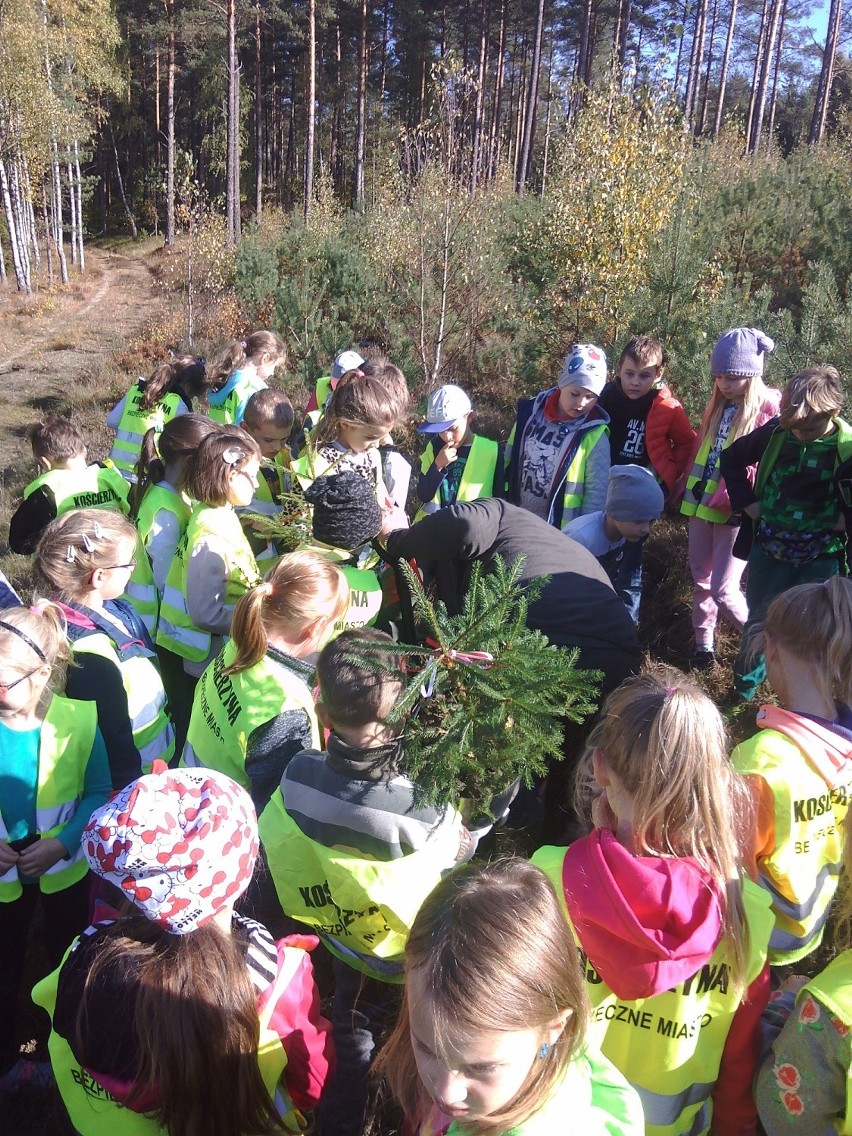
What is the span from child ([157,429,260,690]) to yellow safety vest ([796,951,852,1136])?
8.06ft

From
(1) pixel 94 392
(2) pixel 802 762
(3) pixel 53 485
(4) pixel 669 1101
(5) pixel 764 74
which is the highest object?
(5) pixel 764 74

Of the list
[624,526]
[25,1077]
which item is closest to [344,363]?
[624,526]

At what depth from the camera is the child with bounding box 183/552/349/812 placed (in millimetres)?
2562

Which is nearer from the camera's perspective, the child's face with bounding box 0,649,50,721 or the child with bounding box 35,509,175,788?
the child's face with bounding box 0,649,50,721

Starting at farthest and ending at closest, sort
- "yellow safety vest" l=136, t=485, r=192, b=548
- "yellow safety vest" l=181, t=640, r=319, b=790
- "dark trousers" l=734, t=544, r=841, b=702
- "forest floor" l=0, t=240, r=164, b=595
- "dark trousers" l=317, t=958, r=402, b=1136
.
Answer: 1. "forest floor" l=0, t=240, r=164, b=595
2. "dark trousers" l=734, t=544, r=841, b=702
3. "yellow safety vest" l=136, t=485, r=192, b=548
4. "yellow safety vest" l=181, t=640, r=319, b=790
5. "dark trousers" l=317, t=958, r=402, b=1136

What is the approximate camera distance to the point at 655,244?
888cm

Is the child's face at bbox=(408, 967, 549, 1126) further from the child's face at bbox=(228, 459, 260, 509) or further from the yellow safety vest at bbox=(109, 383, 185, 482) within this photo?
the yellow safety vest at bbox=(109, 383, 185, 482)

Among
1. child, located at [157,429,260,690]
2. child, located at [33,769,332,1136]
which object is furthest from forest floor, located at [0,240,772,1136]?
child, located at [157,429,260,690]

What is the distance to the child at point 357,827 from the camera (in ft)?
7.02

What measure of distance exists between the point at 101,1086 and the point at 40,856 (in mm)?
974

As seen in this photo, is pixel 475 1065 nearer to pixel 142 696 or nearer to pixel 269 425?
pixel 142 696

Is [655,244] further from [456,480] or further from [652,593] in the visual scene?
[456,480]

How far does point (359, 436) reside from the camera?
4.11 meters

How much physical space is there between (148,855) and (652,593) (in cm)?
488
